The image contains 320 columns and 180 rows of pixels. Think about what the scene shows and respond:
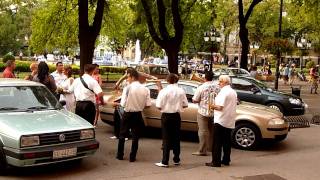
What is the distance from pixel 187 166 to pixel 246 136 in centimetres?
240

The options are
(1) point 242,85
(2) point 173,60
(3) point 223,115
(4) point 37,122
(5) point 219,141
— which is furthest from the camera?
(2) point 173,60

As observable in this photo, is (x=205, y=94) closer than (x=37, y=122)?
No

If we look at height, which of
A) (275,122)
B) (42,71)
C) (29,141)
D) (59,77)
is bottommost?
(275,122)

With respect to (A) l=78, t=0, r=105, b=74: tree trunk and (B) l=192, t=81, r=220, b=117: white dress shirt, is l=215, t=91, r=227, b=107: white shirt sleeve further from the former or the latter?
(A) l=78, t=0, r=105, b=74: tree trunk

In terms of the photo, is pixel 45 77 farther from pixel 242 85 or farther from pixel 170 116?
pixel 242 85

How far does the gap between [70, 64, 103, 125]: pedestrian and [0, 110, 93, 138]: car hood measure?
984mm

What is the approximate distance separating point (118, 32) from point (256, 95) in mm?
17571

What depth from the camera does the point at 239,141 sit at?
35.4 feet

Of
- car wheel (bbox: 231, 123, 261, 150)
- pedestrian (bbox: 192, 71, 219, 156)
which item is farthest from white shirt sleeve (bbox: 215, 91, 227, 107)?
car wheel (bbox: 231, 123, 261, 150)

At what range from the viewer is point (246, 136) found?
10742 millimetres

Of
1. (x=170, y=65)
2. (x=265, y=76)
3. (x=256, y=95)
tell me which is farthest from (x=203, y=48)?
(x=256, y=95)

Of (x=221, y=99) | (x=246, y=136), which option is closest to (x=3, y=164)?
(x=221, y=99)

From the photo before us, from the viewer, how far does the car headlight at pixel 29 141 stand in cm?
727

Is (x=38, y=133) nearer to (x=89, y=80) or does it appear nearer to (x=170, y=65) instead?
(x=89, y=80)
